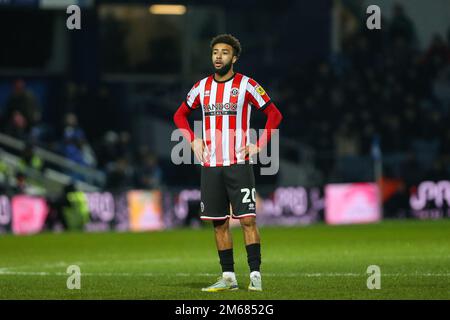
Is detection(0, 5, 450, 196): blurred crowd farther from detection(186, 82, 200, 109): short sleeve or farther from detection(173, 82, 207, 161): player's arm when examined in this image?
detection(186, 82, 200, 109): short sleeve

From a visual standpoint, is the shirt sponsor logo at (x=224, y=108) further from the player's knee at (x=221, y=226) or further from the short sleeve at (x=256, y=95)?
the player's knee at (x=221, y=226)

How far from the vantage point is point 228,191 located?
1113cm

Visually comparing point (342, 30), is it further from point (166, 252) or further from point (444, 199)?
point (166, 252)

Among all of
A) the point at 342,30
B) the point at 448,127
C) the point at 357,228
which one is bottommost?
the point at 357,228

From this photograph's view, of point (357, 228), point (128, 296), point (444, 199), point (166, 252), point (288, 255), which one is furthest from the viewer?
point (444, 199)

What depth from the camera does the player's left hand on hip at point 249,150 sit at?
36.1 feet

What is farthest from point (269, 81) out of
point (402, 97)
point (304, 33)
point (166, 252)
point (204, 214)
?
point (204, 214)

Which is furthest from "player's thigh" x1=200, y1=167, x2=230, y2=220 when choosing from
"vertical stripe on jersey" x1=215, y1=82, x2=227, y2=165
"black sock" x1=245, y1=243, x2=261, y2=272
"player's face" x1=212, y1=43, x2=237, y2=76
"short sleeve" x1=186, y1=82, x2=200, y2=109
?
"player's face" x1=212, y1=43, x2=237, y2=76

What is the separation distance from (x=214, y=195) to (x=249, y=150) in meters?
0.55

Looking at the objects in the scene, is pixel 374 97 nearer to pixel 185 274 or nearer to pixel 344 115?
pixel 344 115

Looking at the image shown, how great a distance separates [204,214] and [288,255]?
5.46 metres

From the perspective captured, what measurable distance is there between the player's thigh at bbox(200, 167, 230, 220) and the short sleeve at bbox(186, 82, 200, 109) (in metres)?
0.66

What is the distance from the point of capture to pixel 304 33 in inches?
1473

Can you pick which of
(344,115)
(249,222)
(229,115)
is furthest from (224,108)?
(344,115)
